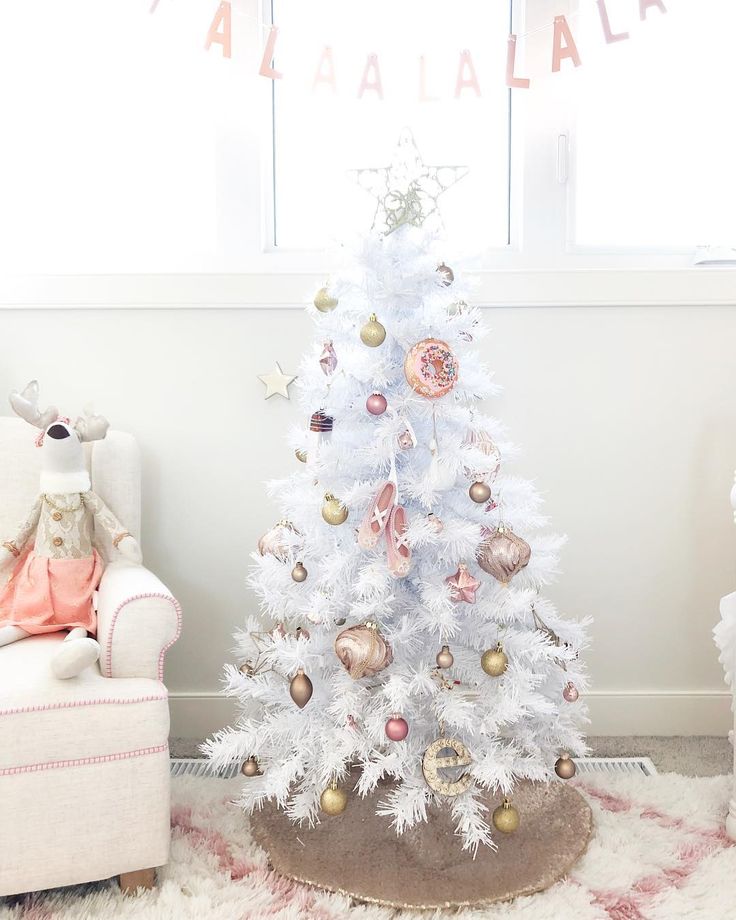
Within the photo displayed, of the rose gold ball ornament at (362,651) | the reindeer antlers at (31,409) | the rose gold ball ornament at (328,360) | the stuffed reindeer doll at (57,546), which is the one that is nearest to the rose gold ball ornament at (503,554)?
the rose gold ball ornament at (362,651)

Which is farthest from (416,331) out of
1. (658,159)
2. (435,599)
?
(658,159)

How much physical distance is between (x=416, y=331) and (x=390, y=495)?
34 centimetres

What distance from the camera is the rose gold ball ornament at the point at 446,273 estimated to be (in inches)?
66.3

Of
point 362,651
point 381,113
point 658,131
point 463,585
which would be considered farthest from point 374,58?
point 362,651

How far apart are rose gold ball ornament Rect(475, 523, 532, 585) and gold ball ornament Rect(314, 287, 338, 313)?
588 millimetres

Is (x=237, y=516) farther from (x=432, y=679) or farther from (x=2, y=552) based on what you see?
(x=432, y=679)

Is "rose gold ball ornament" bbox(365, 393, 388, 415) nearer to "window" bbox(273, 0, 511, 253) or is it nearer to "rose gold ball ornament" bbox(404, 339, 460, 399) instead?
"rose gold ball ornament" bbox(404, 339, 460, 399)

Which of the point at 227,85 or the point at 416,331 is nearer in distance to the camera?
the point at 416,331

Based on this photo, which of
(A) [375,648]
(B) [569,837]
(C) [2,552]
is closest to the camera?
(A) [375,648]

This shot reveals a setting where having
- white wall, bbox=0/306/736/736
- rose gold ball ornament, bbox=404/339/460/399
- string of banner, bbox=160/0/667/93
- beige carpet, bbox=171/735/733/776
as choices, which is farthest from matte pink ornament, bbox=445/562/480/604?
string of banner, bbox=160/0/667/93

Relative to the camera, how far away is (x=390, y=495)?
1.62 metres

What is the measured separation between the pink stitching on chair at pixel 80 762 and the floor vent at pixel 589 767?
572mm

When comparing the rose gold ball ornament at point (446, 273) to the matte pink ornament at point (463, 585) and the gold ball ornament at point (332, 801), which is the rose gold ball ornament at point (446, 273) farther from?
the gold ball ornament at point (332, 801)

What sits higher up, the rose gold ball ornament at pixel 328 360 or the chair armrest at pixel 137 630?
the rose gold ball ornament at pixel 328 360
